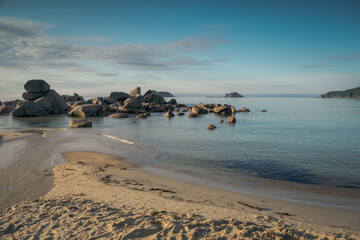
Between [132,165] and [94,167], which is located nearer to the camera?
[94,167]

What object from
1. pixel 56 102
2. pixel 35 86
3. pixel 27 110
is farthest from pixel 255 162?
pixel 35 86

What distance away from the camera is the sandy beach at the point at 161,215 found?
4738 mm

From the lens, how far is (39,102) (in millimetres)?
41188

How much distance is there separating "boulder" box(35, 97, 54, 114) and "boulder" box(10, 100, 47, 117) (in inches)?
66.8

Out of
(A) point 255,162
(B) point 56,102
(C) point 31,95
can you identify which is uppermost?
(C) point 31,95

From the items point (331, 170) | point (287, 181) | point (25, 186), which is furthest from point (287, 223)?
point (25, 186)

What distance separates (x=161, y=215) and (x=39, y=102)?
143 feet

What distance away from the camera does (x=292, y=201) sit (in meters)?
7.21

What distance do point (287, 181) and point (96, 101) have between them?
47777 mm

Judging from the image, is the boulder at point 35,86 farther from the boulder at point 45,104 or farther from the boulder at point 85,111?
the boulder at point 85,111

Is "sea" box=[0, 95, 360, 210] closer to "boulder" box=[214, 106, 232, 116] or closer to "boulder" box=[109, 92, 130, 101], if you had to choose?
→ "boulder" box=[214, 106, 232, 116]

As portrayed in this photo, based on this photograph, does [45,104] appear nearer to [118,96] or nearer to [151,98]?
[118,96]

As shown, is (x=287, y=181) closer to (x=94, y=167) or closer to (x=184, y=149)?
(x=184, y=149)

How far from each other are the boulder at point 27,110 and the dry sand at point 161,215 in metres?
36.4
